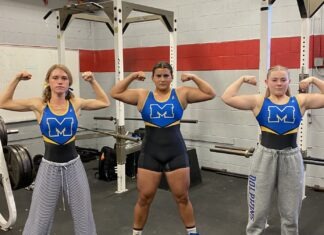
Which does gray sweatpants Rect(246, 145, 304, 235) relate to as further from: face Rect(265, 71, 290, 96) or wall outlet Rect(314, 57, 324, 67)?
wall outlet Rect(314, 57, 324, 67)

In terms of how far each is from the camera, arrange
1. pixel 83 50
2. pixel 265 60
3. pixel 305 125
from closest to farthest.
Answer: pixel 265 60
pixel 305 125
pixel 83 50

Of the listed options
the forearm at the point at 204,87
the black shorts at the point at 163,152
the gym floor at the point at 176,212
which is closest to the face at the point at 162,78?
the forearm at the point at 204,87

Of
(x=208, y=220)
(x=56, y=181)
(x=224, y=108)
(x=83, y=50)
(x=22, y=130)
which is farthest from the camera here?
(x=83, y=50)

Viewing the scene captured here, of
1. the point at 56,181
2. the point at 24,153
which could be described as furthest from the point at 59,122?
the point at 24,153

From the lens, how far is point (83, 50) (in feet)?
20.1

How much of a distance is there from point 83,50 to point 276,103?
4.41 m

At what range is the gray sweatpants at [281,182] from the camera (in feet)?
7.77

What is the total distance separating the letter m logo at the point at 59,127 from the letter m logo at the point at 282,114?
4.41ft

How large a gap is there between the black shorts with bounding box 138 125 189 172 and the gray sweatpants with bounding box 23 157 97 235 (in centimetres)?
51

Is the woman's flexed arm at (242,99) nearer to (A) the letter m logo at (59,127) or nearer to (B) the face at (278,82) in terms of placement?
(B) the face at (278,82)

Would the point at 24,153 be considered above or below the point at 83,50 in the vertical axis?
below

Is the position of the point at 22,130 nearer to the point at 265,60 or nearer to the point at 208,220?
the point at 208,220

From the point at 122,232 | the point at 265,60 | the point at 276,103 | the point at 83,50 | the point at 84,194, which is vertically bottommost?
the point at 122,232

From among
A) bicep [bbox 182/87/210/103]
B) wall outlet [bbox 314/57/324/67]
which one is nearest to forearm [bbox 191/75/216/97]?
bicep [bbox 182/87/210/103]
